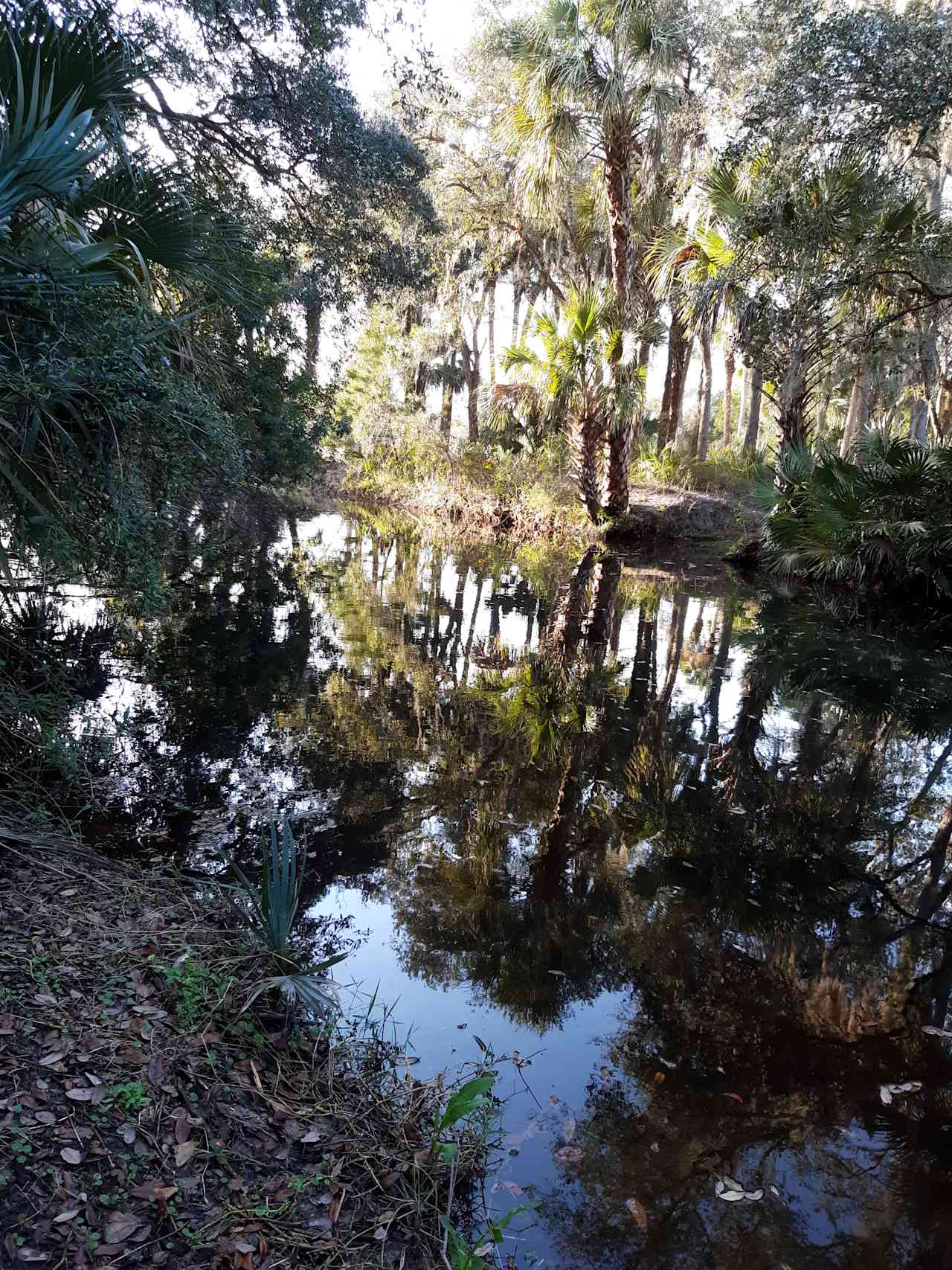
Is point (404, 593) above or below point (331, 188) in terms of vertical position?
below

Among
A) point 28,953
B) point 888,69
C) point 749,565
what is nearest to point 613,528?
point 749,565

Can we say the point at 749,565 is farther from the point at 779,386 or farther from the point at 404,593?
the point at 404,593

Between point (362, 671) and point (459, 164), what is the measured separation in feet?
70.8

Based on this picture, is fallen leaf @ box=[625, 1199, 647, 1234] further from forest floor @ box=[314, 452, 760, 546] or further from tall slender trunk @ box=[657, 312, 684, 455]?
tall slender trunk @ box=[657, 312, 684, 455]

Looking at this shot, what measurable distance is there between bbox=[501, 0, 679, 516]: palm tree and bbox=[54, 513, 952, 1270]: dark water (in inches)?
477

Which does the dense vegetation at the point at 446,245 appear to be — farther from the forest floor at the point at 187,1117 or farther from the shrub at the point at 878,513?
the forest floor at the point at 187,1117

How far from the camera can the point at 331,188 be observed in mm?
10148

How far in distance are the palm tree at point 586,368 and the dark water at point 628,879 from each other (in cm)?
979

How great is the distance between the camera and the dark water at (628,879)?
280 centimetres

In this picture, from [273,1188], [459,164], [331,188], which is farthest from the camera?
[459,164]

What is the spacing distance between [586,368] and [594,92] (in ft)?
18.3

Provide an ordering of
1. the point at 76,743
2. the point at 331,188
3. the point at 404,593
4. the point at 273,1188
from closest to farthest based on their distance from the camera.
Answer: the point at 273,1188
the point at 76,743
the point at 331,188
the point at 404,593

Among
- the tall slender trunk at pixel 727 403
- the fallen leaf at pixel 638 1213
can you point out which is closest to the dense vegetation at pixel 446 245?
the fallen leaf at pixel 638 1213

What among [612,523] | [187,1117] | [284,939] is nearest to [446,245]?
[612,523]
